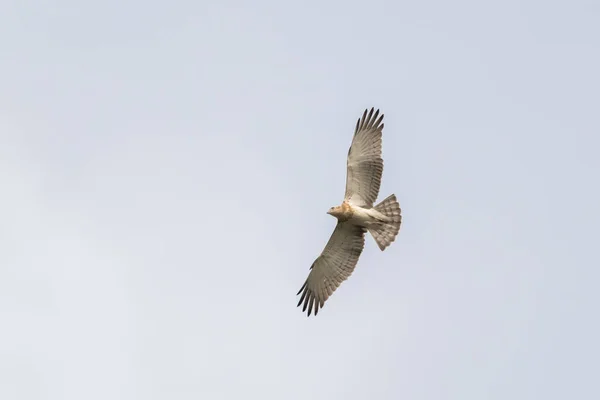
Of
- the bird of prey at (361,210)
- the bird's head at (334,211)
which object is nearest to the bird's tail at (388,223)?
the bird of prey at (361,210)

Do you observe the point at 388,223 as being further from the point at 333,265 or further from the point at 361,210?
the point at 333,265

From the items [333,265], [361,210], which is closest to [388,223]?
[361,210]

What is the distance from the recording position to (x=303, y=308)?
27906 millimetres

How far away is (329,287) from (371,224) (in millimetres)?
2074

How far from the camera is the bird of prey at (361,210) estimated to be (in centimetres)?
2650

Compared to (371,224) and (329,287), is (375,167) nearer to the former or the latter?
(371,224)

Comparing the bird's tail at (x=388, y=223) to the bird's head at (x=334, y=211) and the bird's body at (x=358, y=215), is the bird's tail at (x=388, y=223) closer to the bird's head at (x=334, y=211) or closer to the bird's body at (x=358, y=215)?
the bird's body at (x=358, y=215)

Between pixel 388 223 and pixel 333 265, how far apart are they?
1815 mm

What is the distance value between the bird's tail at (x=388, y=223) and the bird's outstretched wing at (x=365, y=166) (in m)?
0.34

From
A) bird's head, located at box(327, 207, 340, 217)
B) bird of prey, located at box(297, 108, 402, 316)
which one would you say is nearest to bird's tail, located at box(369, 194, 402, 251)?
bird of prey, located at box(297, 108, 402, 316)

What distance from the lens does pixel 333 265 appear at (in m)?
27.5

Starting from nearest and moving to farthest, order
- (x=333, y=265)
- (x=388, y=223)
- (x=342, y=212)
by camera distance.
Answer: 1. (x=342, y=212)
2. (x=388, y=223)
3. (x=333, y=265)

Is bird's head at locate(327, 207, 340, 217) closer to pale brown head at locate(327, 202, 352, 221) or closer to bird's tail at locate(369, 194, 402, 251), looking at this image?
pale brown head at locate(327, 202, 352, 221)

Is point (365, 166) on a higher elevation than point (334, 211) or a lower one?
higher
